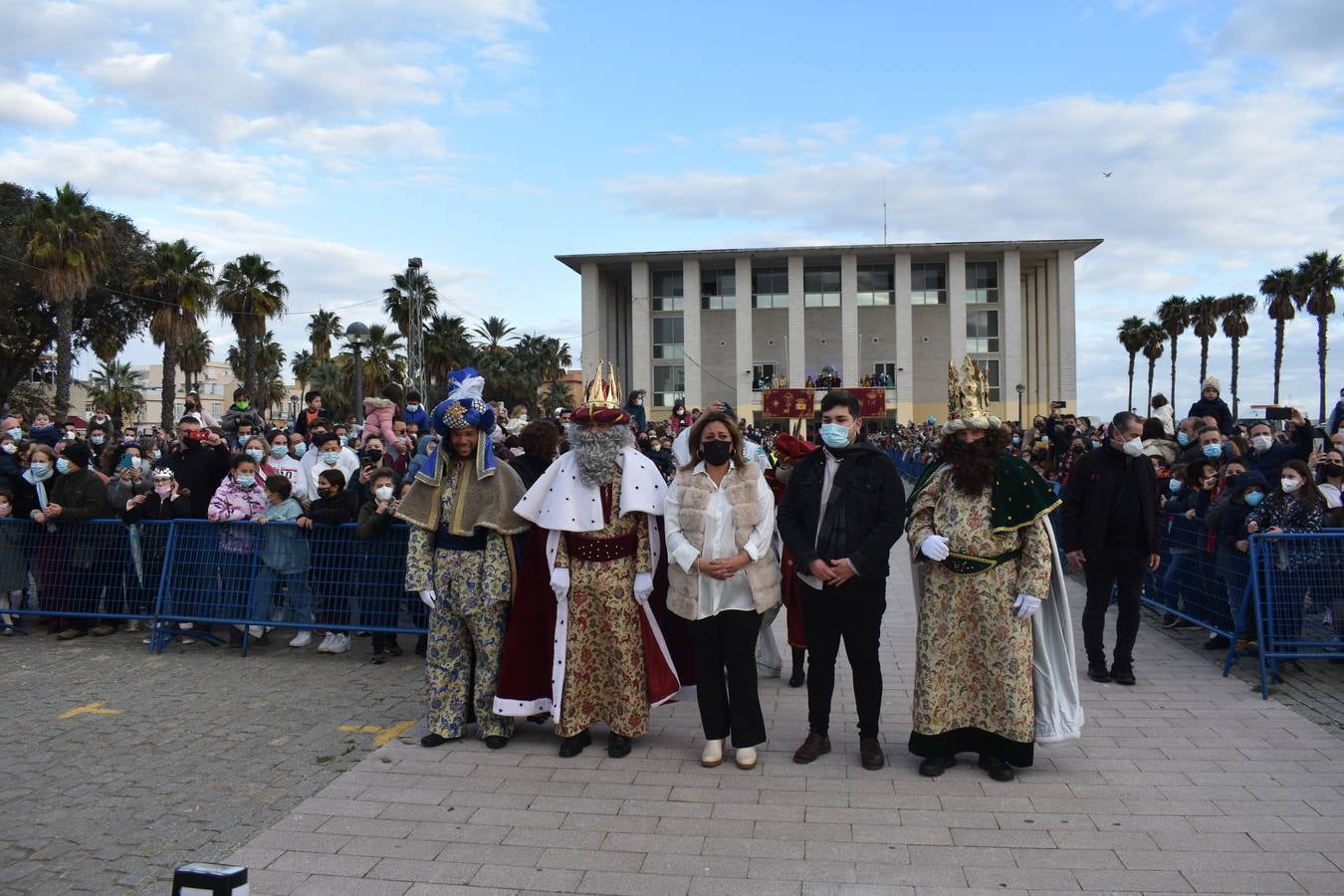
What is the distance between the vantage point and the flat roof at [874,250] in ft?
191

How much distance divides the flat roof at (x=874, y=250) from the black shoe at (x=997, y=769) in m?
55.9

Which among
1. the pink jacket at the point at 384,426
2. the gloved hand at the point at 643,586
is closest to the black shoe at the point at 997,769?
the gloved hand at the point at 643,586

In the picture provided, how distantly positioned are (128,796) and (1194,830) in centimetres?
522

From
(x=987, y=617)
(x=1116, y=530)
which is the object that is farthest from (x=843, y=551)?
(x=1116, y=530)

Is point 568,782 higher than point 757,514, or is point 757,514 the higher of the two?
point 757,514

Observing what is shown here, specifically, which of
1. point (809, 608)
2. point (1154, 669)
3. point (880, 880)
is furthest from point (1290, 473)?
point (880, 880)

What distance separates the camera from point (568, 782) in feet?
17.2

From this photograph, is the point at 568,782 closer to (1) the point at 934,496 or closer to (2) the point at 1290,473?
(1) the point at 934,496

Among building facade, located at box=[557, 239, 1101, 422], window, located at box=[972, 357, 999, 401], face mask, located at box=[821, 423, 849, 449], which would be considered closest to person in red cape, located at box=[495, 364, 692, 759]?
face mask, located at box=[821, 423, 849, 449]

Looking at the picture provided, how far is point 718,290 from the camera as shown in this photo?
61594 mm

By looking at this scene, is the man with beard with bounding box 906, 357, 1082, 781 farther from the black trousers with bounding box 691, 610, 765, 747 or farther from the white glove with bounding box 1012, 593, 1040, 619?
the black trousers with bounding box 691, 610, 765, 747

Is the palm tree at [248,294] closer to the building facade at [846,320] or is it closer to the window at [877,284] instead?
the building facade at [846,320]

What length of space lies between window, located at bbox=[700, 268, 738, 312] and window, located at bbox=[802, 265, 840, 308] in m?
4.48

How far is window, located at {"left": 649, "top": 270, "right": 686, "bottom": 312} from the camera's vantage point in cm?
6203
